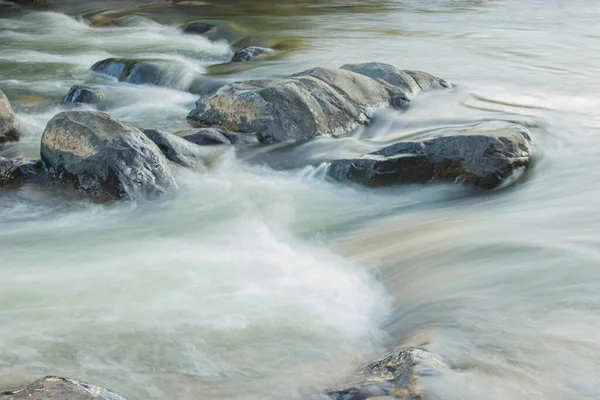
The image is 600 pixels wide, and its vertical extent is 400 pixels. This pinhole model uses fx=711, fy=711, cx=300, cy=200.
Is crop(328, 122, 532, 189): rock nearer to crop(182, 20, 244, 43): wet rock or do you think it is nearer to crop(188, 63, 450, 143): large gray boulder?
crop(188, 63, 450, 143): large gray boulder

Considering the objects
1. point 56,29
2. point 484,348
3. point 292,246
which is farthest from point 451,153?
point 56,29

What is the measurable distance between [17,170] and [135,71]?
4.49 meters

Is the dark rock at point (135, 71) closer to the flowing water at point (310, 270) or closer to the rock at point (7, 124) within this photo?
the flowing water at point (310, 270)

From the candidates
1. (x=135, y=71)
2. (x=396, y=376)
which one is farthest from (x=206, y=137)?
(x=396, y=376)

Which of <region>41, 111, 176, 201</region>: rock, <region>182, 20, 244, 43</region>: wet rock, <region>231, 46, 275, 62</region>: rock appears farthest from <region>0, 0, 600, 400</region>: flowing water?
<region>182, 20, 244, 43</region>: wet rock

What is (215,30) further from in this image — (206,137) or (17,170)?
(17,170)

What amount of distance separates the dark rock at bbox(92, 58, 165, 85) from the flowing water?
23.5 inches

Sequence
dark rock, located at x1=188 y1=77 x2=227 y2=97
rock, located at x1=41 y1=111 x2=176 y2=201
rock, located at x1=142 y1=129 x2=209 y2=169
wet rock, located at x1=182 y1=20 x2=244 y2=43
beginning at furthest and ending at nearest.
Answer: wet rock, located at x1=182 y1=20 x2=244 y2=43
dark rock, located at x1=188 y1=77 x2=227 y2=97
rock, located at x1=142 y1=129 x2=209 y2=169
rock, located at x1=41 y1=111 x2=176 y2=201

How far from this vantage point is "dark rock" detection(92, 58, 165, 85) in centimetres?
1001

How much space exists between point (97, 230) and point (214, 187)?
1175 millimetres

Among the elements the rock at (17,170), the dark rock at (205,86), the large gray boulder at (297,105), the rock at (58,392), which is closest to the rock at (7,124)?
the rock at (17,170)

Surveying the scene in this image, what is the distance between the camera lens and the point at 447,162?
20.1 feet

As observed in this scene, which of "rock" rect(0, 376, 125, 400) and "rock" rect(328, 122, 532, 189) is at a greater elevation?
"rock" rect(0, 376, 125, 400)

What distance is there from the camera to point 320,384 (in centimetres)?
340
